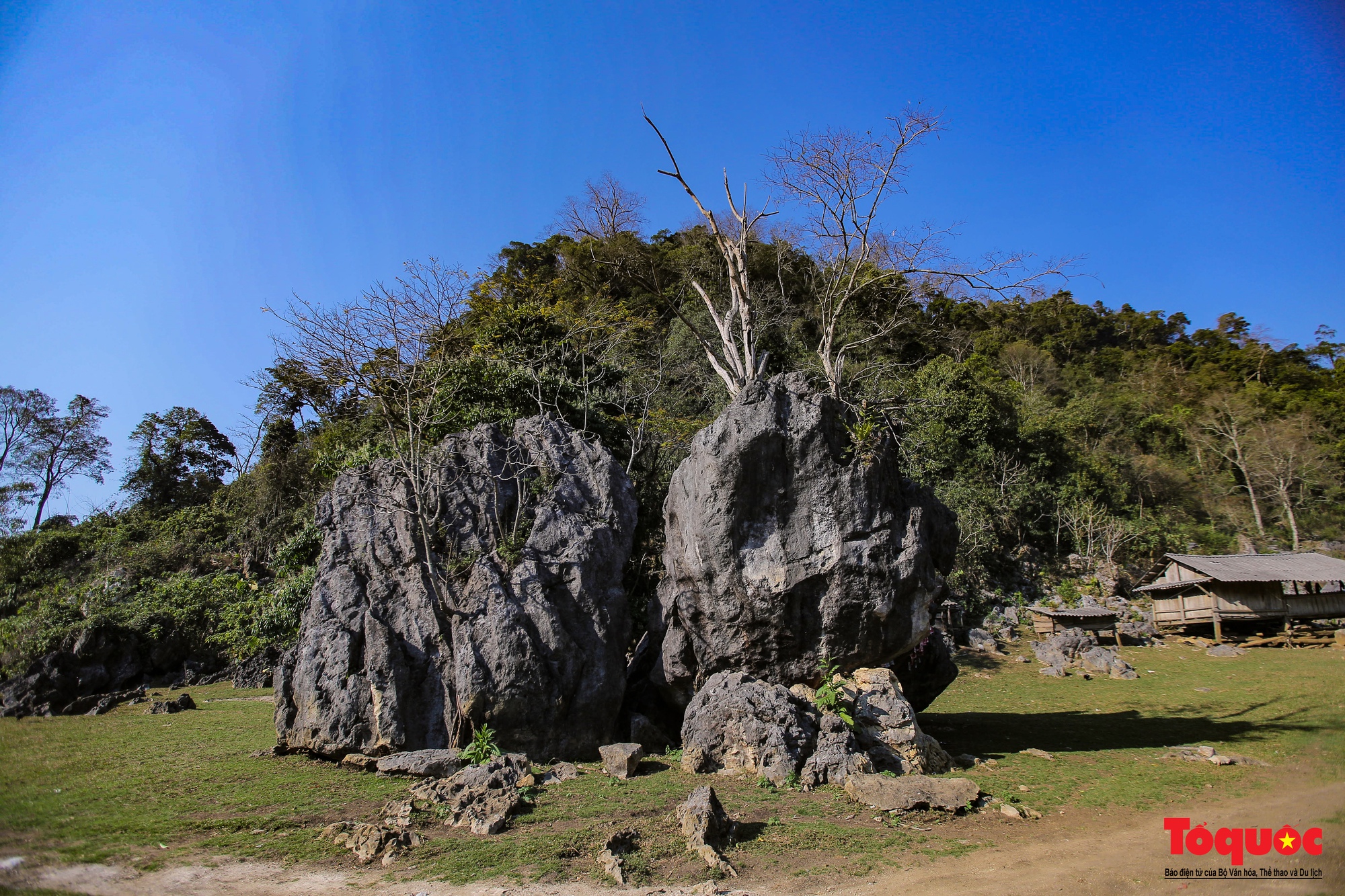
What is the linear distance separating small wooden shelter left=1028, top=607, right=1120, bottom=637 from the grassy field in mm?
9729

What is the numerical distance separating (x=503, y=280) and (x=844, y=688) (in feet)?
84.5

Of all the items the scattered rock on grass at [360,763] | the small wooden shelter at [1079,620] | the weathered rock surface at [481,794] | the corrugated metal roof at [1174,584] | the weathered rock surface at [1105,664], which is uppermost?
the corrugated metal roof at [1174,584]

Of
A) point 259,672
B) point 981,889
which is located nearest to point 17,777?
point 981,889

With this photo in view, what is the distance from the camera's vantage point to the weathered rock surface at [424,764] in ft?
30.3

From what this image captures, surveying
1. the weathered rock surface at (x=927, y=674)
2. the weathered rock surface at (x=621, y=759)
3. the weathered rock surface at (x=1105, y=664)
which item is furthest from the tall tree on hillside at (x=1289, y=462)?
the weathered rock surface at (x=621, y=759)

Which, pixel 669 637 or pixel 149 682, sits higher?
pixel 669 637

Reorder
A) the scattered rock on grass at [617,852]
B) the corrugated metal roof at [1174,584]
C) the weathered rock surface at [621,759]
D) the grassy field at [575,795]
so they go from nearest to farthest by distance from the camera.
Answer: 1. the scattered rock on grass at [617,852]
2. the grassy field at [575,795]
3. the weathered rock surface at [621,759]
4. the corrugated metal roof at [1174,584]

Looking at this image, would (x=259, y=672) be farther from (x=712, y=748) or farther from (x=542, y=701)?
(x=712, y=748)

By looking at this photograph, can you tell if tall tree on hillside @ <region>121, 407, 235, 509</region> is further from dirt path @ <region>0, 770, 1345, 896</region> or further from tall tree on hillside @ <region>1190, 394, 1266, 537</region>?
tall tree on hillside @ <region>1190, 394, 1266, 537</region>

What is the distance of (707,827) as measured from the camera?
21.5 feet

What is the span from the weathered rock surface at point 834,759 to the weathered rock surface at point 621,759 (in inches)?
97.5

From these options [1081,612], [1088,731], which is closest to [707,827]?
[1088,731]

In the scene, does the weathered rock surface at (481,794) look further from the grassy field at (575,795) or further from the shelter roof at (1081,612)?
the shelter roof at (1081,612)

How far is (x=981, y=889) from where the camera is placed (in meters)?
5.54
